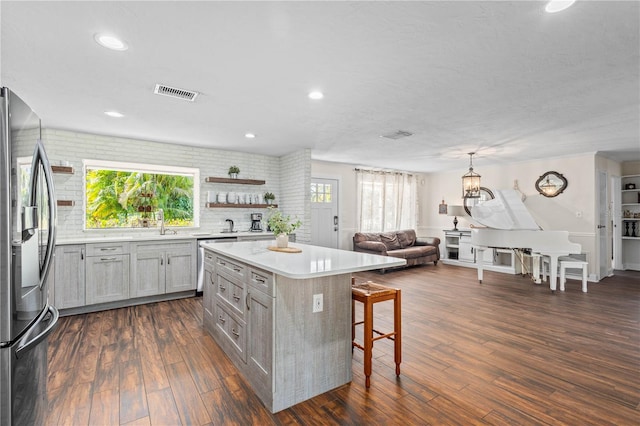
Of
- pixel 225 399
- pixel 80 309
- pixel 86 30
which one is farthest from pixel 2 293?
pixel 80 309

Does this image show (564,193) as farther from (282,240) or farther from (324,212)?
(282,240)

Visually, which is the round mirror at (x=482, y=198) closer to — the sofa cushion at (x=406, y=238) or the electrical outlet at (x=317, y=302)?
the sofa cushion at (x=406, y=238)

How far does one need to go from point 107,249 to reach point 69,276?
50 cm

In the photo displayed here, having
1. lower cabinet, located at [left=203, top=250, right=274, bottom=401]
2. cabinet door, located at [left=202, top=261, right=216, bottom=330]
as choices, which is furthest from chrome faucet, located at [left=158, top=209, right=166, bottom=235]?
lower cabinet, located at [left=203, top=250, right=274, bottom=401]

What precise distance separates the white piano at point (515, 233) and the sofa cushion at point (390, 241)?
2095 mm

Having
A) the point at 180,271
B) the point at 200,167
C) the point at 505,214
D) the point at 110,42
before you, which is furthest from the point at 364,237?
the point at 110,42

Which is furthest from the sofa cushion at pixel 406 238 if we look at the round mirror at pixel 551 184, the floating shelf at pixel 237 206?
the floating shelf at pixel 237 206

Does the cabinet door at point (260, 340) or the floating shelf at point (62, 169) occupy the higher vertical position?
the floating shelf at point (62, 169)

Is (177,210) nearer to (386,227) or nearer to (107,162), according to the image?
(107,162)

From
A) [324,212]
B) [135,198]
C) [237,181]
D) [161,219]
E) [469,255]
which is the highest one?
[237,181]

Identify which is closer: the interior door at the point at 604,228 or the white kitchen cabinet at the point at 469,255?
the interior door at the point at 604,228

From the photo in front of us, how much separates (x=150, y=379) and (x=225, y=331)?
0.66 m

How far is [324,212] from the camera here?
7.06m

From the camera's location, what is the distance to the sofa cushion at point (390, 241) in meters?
7.32
